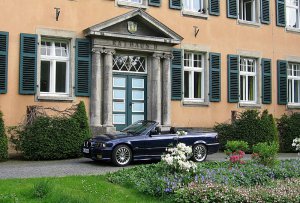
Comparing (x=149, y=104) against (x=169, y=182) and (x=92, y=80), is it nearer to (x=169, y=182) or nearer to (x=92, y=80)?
(x=92, y=80)

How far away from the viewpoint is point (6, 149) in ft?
45.0

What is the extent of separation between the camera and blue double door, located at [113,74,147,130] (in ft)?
57.4

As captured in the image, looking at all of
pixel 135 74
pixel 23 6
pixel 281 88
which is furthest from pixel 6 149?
pixel 281 88

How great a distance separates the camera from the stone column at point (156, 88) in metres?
17.8

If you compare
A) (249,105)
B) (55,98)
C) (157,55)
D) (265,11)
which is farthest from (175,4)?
(55,98)

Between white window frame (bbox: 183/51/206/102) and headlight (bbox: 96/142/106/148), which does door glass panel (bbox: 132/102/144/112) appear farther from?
headlight (bbox: 96/142/106/148)

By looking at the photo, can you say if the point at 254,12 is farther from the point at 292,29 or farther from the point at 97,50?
the point at 97,50

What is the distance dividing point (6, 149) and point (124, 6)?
712 cm

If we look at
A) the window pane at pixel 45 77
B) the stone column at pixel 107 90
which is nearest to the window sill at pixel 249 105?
the stone column at pixel 107 90

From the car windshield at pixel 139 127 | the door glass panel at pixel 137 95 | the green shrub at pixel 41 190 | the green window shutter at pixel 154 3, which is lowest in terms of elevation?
the green shrub at pixel 41 190

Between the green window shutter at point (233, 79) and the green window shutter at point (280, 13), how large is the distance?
11.8 ft

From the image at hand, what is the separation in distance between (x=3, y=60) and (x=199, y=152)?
22.8ft

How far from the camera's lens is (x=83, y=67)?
1655 centimetres

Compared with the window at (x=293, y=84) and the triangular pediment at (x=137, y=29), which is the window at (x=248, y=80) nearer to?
the window at (x=293, y=84)
